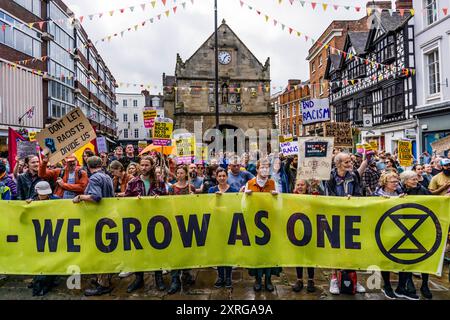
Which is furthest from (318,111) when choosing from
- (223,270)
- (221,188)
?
(223,270)

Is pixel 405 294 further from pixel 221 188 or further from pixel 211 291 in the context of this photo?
pixel 221 188

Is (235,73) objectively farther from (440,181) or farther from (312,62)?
(440,181)

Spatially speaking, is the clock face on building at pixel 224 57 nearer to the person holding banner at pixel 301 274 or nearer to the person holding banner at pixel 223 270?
the person holding banner at pixel 223 270

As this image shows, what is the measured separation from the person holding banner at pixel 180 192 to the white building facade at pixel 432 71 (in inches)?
612

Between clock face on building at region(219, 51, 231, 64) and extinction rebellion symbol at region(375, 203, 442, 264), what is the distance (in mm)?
38367

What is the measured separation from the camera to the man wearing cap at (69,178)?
5.53 metres

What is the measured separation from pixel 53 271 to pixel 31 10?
89.3ft

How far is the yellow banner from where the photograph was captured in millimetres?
4711

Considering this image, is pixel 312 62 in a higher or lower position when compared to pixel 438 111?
higher

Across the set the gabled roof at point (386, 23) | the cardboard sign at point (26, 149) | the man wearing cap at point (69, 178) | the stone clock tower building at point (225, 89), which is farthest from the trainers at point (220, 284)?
the stone clock tower building at point (225, 89)

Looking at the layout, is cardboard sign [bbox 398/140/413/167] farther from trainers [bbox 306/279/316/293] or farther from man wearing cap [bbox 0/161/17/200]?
man wearing cap [bbox 0/161/17/200]

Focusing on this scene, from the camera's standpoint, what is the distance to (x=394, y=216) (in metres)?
4.57

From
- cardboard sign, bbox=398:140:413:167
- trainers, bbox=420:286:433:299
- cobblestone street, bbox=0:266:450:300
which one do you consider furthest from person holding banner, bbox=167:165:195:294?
cardboard sign, bbox=398:140:413:167
